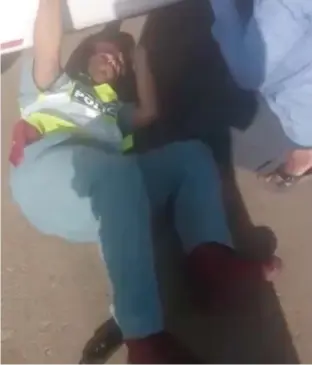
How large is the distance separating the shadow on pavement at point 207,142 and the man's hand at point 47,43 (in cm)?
20

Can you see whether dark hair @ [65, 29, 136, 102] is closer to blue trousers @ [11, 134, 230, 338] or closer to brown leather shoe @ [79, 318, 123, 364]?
blue trousers @ [11, 134, 230, 338]

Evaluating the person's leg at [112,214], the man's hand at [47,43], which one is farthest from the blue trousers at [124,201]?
the man's hand at [47,43]

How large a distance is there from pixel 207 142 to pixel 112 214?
0.29 meters

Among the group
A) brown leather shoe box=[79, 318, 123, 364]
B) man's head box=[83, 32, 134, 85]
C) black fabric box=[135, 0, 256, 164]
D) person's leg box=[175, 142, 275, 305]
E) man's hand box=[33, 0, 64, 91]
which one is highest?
man's hand box=[33, 0, 64, 91]

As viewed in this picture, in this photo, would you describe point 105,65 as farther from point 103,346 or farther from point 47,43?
point 103,346

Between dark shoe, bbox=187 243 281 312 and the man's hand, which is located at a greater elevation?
the man's hand

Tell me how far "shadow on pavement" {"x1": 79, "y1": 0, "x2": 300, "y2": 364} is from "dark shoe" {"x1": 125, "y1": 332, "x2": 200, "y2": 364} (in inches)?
1.7

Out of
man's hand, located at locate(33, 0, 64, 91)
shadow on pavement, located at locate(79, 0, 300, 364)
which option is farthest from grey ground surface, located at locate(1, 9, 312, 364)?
man's hand, located at locate(33, 0, 64, 91)

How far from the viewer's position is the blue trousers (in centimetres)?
121

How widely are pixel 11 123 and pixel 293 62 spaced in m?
0.51

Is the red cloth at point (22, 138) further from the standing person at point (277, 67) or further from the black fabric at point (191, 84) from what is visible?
the standing person at point (277, 67)

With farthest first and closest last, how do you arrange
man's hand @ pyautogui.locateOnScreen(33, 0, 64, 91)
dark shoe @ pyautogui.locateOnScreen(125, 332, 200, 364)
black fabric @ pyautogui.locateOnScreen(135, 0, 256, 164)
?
black fabric @ pyautogui.locateOnScreen(135, 0, 256, 164) < man's hand @ pyautogui.locateOnScreen(33, 0, 64, 91) < dark shoe @ pyautogui.locateOnScreen(125, 332, 200, 364)

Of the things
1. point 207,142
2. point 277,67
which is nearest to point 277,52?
point 277,67

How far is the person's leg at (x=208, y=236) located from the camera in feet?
4.12
